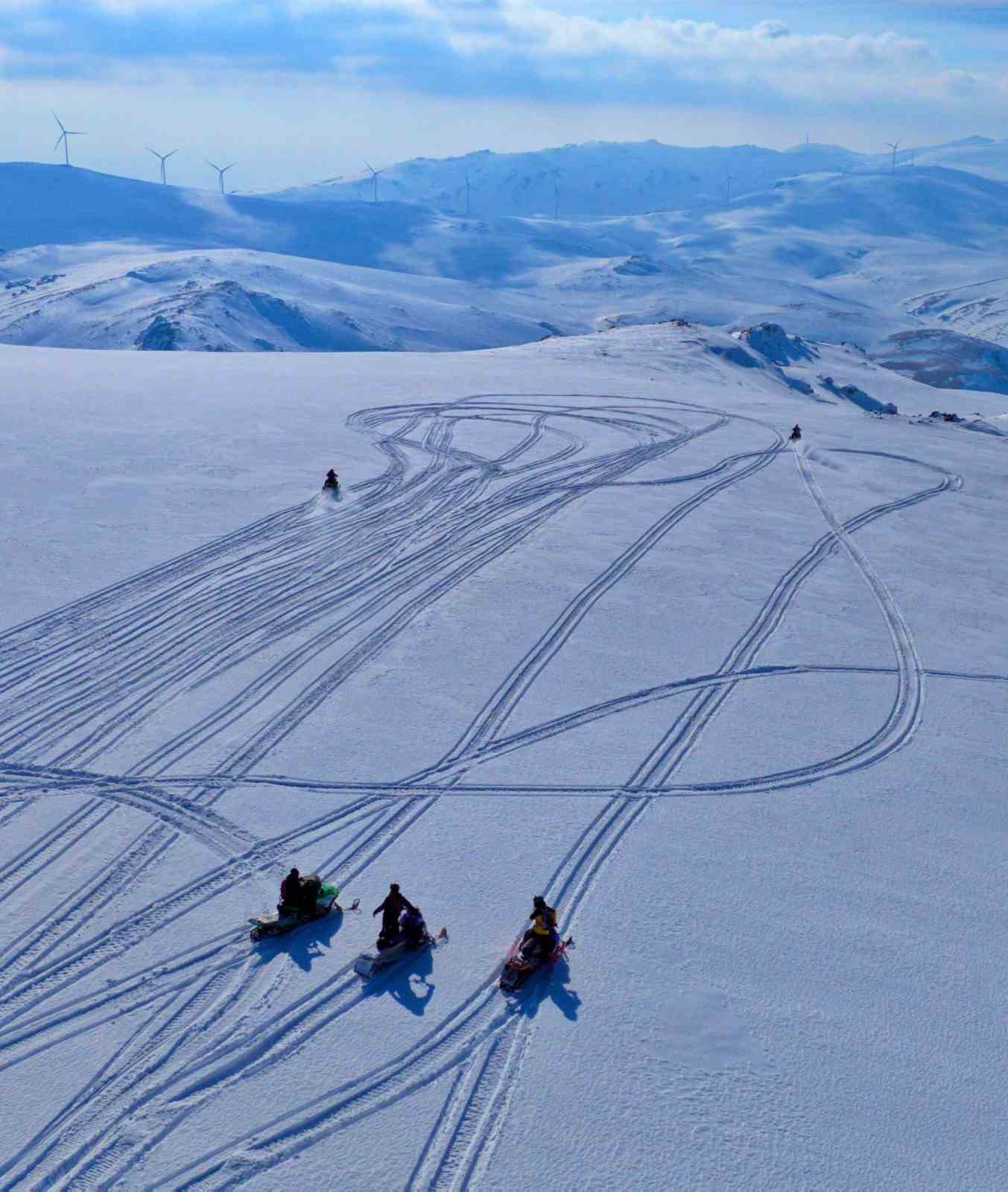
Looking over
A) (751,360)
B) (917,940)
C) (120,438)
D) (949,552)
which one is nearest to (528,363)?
(751,360)

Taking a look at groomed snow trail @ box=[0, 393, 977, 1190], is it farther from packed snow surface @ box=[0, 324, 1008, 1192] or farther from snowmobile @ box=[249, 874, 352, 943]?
snowmobile @ box=[249, 874, 352, 943]

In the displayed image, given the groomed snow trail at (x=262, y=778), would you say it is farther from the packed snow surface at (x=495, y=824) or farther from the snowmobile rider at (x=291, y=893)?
the snowmobile rider at (x=291, y=893)

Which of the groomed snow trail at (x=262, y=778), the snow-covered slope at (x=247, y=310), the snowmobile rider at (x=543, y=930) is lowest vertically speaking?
the snow-covered slope at (x=247, y=310)

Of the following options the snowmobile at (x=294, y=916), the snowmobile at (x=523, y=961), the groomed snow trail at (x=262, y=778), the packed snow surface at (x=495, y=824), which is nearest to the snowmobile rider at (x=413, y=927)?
the packed snow surface at (x=495, y=824)

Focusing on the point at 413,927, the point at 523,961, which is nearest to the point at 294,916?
the point at 413,927

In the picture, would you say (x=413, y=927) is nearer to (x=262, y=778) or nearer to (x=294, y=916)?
(x=294, y=916)

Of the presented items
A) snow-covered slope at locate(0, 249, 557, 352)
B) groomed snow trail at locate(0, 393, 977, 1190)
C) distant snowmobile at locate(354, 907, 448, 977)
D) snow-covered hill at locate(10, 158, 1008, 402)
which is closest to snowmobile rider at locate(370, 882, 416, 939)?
distant snowmobile at locate(354, 907, 448, 977)

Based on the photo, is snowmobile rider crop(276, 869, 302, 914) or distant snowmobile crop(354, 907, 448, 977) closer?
distant snowmobile crop(354, 907, 448, 977)
